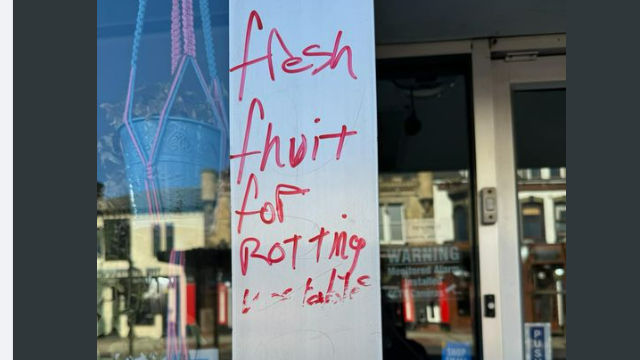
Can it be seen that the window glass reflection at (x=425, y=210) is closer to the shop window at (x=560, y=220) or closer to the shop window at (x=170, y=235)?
the shop window at (x=560, y=220)

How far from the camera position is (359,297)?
2211 millimetres

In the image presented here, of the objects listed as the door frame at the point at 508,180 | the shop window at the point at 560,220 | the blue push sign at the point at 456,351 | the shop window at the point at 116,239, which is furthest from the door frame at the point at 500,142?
the shop window at the point at 116,239

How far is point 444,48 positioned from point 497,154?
677 mm

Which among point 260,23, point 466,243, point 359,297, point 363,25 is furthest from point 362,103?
point 466,243

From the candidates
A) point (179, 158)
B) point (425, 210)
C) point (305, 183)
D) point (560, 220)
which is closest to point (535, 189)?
point (560, 220)

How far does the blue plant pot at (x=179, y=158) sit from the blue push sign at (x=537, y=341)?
2004 millimetres

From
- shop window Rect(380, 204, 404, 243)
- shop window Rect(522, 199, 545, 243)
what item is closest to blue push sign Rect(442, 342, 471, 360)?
shop window Rect(380, 204, 404, 243)

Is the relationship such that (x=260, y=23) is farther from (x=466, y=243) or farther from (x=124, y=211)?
(x=466, y=243)

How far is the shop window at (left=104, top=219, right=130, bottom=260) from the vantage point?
111 inches

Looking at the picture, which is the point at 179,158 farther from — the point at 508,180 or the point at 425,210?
the point at 508,180

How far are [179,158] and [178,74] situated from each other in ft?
1.29

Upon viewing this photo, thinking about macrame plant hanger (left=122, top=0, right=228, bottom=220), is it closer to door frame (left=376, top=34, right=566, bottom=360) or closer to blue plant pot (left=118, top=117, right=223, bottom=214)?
blue plant pot (left=118, top=117, right=223, bottom=214)

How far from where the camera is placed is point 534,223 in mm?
3432

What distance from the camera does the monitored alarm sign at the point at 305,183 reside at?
7.27 feet
